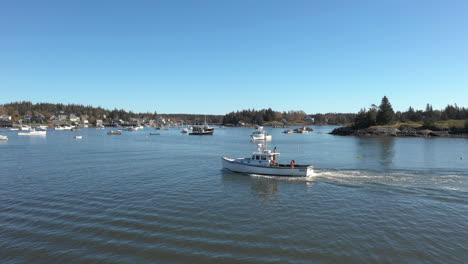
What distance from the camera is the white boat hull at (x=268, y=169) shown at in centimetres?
3656

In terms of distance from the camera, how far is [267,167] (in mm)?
38094

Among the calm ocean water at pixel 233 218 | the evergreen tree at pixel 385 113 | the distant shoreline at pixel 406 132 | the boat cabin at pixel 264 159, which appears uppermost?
the evergreen tree at pixel 385 113

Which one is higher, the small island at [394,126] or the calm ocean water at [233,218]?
the small island at [394,126]

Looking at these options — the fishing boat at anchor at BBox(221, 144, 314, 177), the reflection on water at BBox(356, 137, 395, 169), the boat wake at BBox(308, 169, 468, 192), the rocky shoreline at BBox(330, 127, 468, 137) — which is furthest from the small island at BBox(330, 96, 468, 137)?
the fishing boat at anchor at BBox(221, 144, 314, 177)

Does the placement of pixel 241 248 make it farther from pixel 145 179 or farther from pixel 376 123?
pixel 376 123

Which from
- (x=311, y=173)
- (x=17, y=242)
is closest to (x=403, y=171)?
(x=311, y=173)

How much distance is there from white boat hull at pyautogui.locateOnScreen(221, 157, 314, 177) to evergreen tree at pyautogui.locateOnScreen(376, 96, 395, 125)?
135201 mm

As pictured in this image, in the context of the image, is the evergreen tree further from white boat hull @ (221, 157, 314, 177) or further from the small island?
white boat hull @ (221, 157, 314, 177)

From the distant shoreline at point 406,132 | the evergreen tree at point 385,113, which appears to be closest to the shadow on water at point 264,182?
the distant shoreline at point 406,132

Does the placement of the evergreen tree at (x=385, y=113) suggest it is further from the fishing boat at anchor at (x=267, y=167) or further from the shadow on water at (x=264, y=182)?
the shadow on water at (x=264, y=182)

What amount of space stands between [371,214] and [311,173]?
14.4 metres

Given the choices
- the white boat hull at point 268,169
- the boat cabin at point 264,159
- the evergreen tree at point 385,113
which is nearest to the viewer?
the white boat hull at point 268,169

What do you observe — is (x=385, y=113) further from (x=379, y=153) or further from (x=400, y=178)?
(x=400, y=178)

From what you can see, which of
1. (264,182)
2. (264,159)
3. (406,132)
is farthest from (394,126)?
(264,182)
